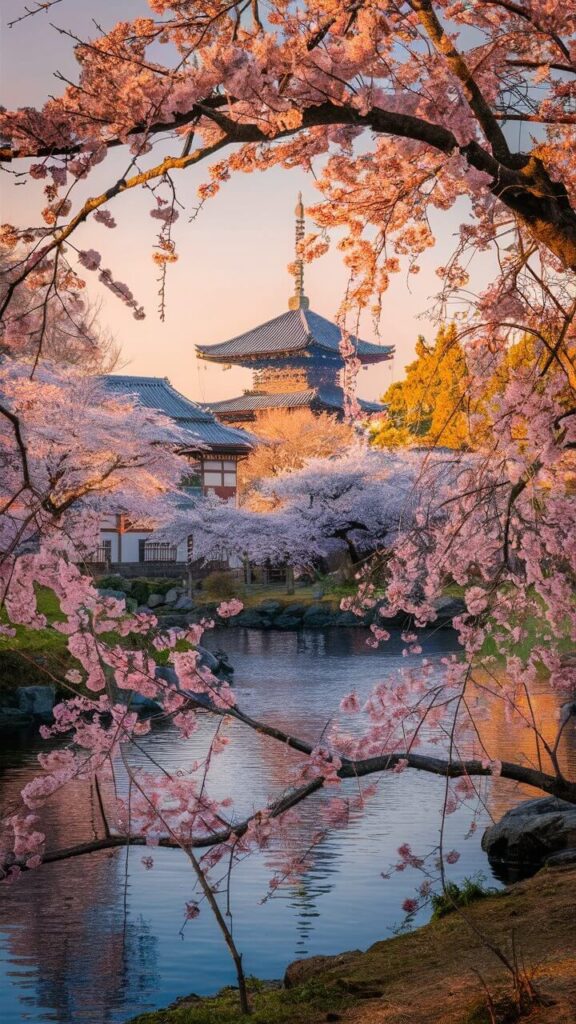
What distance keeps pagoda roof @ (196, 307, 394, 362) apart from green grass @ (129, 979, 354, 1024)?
50353mm

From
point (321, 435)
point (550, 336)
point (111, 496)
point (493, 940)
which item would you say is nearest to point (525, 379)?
point (550, 336)

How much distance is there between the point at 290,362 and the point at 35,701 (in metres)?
41.9

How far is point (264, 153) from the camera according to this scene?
596cm

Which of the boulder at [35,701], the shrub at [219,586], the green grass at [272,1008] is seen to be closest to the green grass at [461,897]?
the green grass at [272,1008]

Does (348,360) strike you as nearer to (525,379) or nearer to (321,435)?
(525,379)

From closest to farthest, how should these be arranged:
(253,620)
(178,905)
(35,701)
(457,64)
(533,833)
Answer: (457,64) < (178,905) < (533,833) < (35,701) < (253,620)

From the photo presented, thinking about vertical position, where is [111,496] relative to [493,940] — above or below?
above

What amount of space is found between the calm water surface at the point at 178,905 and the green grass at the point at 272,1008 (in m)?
0.63

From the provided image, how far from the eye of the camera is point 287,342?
5662 cm

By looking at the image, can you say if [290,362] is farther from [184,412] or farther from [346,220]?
[346,220]

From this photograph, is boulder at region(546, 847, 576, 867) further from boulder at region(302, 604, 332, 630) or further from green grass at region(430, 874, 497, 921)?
boulder at region(302, 604, 332, 630)

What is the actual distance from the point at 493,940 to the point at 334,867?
132 inches

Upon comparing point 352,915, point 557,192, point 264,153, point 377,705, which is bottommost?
point 352,915

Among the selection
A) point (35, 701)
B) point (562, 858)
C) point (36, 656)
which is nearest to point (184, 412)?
point (36, 656)
